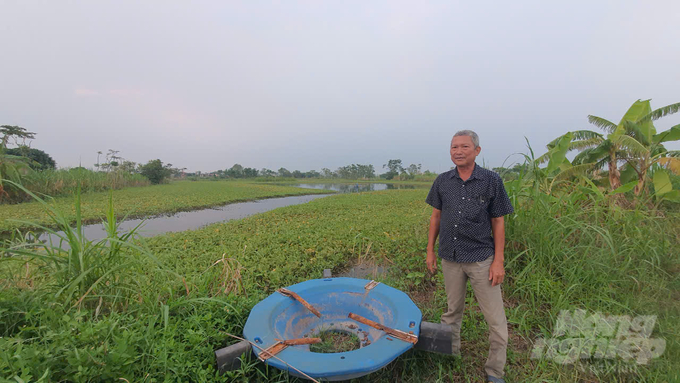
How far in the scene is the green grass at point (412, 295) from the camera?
4.52 ft

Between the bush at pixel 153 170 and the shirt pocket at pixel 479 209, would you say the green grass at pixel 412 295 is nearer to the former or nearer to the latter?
the shirt pocket at pixel 479 209

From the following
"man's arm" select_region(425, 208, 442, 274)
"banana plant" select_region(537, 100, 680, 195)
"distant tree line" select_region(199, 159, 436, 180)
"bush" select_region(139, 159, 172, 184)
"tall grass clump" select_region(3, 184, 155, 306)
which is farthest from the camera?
"distant tree line" select_region(199, 159, 436, 180)

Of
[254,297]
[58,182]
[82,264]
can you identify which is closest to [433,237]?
[254,297]

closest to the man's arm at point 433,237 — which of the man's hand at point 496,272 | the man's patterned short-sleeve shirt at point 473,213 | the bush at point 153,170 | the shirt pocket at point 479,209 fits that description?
the man's patterned short-sleeve shirt at point 473,213

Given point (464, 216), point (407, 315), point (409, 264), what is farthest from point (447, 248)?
point (409, 264)

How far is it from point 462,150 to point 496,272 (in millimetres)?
823

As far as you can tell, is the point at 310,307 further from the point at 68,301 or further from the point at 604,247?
the point at 604,247

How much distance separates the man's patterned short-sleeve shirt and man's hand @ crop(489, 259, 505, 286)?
0.23 feet

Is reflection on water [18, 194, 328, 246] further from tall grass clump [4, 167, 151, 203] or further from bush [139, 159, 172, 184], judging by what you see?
bush [139, 159, 172, 184]

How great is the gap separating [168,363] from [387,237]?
389 cm

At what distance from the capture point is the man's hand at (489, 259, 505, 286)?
5.66 ft

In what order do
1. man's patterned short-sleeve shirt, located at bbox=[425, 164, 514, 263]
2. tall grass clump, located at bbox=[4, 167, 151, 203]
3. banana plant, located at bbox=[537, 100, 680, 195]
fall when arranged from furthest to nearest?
1. tall grass clump, located at bbox=[4, 167, 151, 203]
2. banana plant, located at bbox=[537, 100, 680, 195]
3. man's patterned short-sleeve shirt, located at bbox=[425, 164, 514, 263]

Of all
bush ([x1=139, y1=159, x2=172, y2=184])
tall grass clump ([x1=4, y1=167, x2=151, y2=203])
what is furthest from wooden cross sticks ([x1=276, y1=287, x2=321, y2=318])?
bush ([x1=139, y1=159, x2=172, y2=184])

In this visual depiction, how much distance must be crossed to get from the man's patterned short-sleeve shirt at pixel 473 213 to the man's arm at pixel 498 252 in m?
0.04
